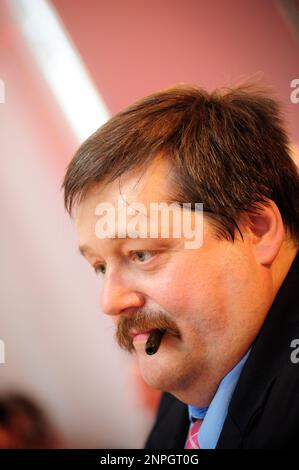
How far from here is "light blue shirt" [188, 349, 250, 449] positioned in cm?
86

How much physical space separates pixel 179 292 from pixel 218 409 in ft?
0.73

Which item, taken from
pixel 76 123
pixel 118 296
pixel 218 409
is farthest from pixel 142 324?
pixel 76 123

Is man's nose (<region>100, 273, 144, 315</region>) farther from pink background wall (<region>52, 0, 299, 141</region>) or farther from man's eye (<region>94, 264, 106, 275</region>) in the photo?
pink background wall (<region>52, 0, 299, 141</region>)

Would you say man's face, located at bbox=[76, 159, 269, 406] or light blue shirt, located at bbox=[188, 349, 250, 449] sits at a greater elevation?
man's face, located at bbox=[76, 159, 269, 406]

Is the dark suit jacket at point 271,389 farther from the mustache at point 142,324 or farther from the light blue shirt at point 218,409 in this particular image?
the mustache at point 142,324

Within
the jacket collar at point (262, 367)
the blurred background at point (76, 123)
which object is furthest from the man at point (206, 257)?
the blurred background at point (76, 123)

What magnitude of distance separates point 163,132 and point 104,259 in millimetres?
242

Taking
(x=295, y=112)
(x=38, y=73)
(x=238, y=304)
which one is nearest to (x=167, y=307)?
(x=238, y=304)

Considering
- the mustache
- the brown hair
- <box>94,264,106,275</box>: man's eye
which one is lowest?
the mustache

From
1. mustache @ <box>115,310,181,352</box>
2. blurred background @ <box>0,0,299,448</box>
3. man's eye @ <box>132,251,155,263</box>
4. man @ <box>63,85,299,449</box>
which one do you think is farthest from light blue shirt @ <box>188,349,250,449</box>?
blurred background @ <box>0,0,299,448</box>

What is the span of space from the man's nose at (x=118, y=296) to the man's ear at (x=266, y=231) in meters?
0.21

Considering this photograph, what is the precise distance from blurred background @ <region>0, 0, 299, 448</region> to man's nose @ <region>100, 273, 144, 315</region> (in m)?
0.53

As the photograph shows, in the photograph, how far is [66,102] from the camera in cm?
135

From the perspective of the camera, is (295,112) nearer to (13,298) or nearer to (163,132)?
(163,132)
